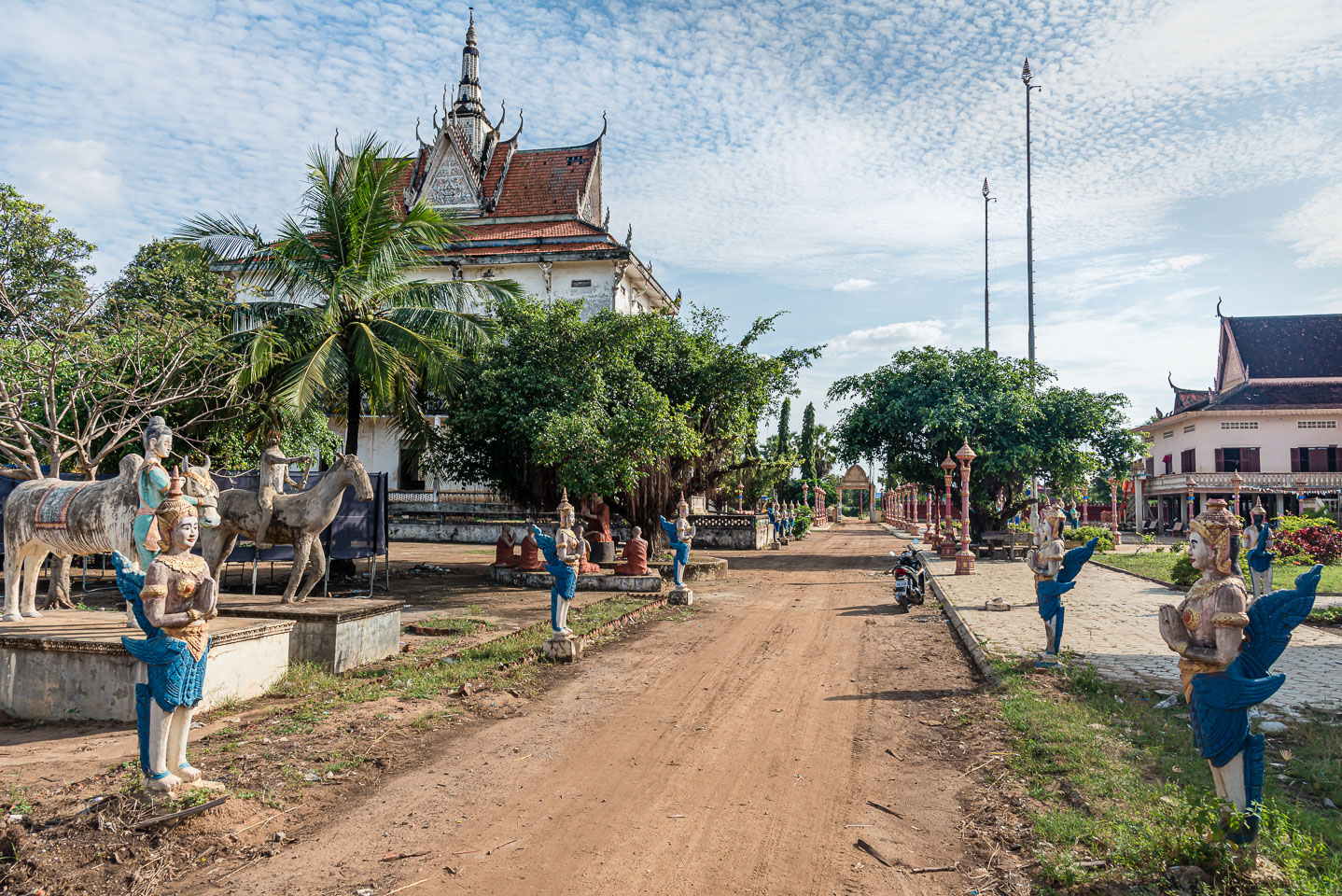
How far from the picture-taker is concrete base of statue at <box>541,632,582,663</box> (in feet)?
28.7

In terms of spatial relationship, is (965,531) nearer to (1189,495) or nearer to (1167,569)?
(1167,569)

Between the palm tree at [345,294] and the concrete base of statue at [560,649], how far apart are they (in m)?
6.53

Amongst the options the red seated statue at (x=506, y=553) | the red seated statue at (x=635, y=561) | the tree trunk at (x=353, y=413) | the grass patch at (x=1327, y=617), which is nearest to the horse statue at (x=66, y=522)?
the tree trunk at (x=353, y=413)

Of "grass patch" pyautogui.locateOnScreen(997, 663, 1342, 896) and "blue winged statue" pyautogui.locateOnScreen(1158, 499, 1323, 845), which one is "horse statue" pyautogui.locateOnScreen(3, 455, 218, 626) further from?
"blue winged statue" pyautogui.locateOnScreen(1158, 499, 1323, 845)

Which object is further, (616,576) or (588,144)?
(588,144)

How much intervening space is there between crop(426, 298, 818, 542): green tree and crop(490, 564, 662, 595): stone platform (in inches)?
66.9

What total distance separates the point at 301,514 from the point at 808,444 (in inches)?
1854

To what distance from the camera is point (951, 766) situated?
17.9ft

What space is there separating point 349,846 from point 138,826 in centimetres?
109

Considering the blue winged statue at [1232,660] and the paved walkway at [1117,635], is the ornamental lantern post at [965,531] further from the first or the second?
the blue winged statue at [1232,660]

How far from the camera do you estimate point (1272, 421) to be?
34438 mm

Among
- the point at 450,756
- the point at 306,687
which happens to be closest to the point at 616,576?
the point at 306,687

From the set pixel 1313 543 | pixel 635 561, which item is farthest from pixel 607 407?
pixel 1313 543

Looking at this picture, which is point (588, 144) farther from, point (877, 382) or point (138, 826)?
point (138, 826)
